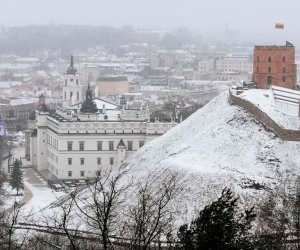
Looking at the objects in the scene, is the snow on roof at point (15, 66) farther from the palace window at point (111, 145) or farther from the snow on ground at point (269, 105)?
the snow on ground at point (269, 105)

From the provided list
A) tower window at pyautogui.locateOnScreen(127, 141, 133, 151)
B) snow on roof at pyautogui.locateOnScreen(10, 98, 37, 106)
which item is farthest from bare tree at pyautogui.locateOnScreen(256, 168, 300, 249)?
snow on roof at pyautogui.locateOnScreen(10, 98, 37, 106)

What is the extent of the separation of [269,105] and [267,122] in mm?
2663

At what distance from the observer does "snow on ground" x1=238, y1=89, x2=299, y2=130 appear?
4457 cm

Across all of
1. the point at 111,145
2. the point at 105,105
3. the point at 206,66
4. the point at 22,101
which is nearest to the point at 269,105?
the point at 111,145

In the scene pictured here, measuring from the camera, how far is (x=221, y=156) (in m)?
42.8

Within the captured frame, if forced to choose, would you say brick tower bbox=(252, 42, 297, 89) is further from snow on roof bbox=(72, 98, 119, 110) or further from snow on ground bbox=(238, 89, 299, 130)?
snow on roof bbox=(72, 98, 119, 110)

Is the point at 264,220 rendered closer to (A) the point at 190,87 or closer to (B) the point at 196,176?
(B) the point at 196,176

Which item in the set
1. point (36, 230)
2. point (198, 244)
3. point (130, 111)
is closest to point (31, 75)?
point (130, 111)

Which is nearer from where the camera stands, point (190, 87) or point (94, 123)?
point (94, 123)

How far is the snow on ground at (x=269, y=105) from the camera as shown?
44.6m

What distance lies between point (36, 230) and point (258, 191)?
901cm

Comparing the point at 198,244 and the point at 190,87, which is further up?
the point at 198,244

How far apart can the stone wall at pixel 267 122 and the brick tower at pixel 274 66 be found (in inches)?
273

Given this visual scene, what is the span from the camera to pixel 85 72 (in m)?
153
